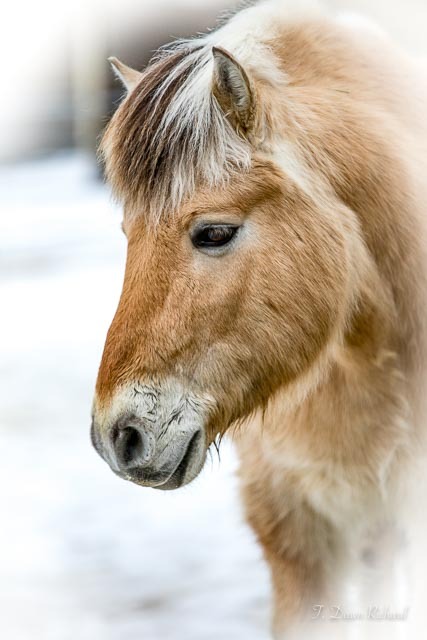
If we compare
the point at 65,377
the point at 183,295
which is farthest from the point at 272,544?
the point at 65,377

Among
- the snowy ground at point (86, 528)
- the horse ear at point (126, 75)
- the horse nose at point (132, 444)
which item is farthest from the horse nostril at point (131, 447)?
the horse ear at point (126, 75)

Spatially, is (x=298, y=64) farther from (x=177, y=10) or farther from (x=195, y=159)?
(x=177, y=10)

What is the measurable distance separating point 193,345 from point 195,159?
40 centimetres

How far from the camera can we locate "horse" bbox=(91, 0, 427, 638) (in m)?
1.88

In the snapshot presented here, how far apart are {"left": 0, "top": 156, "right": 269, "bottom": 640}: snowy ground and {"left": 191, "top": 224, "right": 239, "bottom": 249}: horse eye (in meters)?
0.57

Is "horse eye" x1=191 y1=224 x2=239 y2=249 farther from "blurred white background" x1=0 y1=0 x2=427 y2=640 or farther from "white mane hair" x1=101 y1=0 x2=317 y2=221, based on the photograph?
"blurred white background" x1=0 y1=0 x2=427 y2=640

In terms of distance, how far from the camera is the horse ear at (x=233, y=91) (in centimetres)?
183

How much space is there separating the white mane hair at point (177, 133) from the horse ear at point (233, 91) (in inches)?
0.7

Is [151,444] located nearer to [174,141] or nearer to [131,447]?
[131,447]

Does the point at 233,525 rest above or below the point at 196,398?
below

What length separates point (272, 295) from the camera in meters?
1.95

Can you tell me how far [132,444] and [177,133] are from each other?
0.67m

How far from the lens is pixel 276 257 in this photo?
6.37 ft

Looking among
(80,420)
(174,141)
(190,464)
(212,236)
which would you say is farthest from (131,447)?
(80,420)
